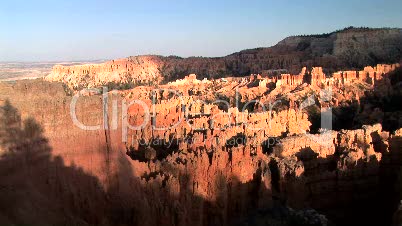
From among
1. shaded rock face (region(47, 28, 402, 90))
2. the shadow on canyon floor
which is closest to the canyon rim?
the shadow on canyon floor

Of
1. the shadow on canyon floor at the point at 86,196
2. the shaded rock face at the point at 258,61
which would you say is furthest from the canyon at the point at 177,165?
the shaded rock face at the point at 258,61

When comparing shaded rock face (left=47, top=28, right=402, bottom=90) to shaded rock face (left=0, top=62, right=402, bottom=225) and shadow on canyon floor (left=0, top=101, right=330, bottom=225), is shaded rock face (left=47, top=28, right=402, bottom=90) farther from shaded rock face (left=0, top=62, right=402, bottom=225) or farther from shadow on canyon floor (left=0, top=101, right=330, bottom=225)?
shadow on canyon floor (left=0, top=101, right=330, bottom=225)

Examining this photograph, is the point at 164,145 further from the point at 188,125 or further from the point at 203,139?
the point at 188,125

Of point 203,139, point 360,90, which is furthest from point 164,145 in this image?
point 360,90

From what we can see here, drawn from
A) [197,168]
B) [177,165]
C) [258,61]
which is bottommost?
[197,168]

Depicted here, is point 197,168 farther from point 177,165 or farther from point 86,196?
point 86,196

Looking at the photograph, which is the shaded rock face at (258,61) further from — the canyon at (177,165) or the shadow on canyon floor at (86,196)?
the shadow on canyon floor at (86,196)

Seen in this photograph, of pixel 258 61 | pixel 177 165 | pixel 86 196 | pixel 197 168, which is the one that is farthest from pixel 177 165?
pixel 258 61

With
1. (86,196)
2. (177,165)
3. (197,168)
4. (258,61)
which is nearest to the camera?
(86,196)
